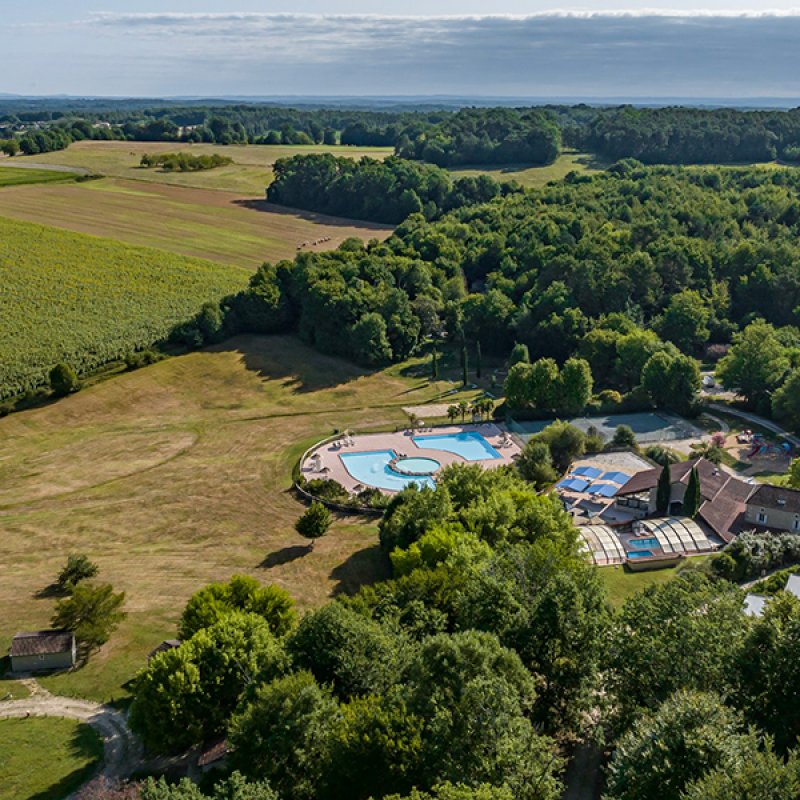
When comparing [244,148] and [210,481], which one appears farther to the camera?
[244,148]

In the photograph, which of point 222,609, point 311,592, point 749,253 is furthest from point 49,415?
point 749,253

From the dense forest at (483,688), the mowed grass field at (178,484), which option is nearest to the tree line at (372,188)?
the mowed grass field at (178,484)

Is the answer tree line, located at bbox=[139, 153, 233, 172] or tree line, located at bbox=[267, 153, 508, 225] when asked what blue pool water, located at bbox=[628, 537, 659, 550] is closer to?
tree line, located at bbox=[267, 153, 508, 225]

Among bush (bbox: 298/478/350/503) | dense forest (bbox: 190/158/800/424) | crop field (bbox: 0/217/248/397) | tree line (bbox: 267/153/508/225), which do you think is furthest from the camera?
tree line (bbox: 267/153/508/225)

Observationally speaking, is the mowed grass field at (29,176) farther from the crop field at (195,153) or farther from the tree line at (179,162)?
the tree line at (179,162)

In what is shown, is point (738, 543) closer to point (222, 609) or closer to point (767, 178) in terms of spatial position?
point (222, 609)

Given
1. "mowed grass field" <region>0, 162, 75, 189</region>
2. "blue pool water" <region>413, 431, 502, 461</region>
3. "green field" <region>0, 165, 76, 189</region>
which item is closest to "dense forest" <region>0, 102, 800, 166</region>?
"mowed grass field" <region>0, 162, 75, 189</region>
